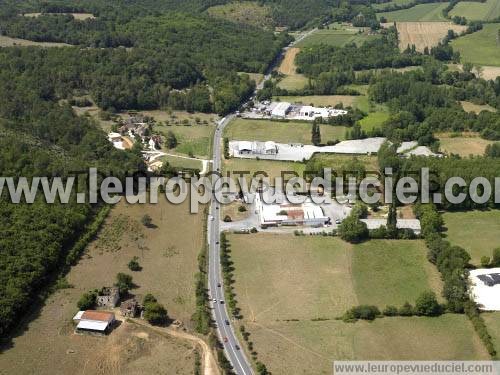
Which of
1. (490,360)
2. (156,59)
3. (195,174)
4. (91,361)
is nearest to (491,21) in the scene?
(156,59)

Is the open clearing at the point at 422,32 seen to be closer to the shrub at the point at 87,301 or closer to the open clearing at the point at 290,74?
the open clearing at the point at 290,74

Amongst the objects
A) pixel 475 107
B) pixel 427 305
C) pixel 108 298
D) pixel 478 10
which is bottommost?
pixel 108 298

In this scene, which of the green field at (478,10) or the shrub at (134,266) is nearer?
the shrub at (134,266)

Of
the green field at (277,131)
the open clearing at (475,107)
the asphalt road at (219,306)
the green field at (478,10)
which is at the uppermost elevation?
the green field at (478,10)

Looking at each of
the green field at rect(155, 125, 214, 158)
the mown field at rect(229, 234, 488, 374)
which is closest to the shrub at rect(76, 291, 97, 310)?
the mown field at rect(229, 234, 488, 374)

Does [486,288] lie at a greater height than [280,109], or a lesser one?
greater

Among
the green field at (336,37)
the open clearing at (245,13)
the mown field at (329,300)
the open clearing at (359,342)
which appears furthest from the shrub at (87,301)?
the open clearing at (245,13)

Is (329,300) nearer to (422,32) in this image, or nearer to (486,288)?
(486,288)

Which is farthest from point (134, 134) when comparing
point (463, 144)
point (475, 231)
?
point (475, 231)
